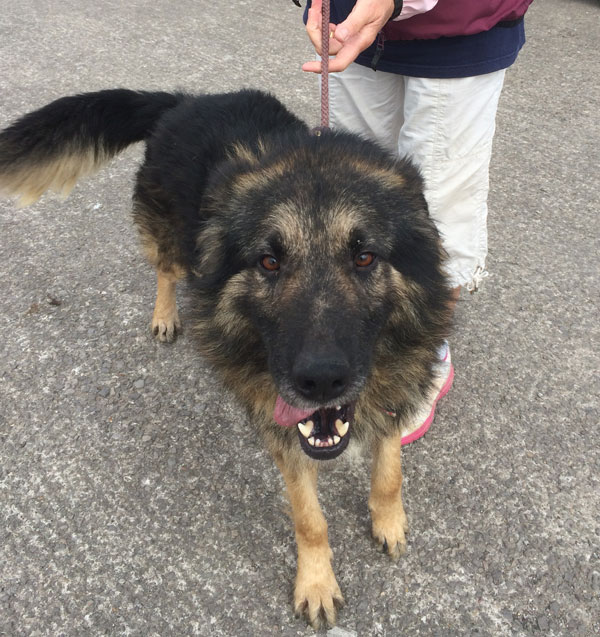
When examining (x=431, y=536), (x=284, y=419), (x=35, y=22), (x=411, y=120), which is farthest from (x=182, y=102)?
(x=35, y=22)

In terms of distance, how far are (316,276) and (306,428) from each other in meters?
0.57

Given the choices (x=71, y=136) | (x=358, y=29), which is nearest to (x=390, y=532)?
(x=358, y=29)

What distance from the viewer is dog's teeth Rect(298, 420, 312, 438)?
2053mm

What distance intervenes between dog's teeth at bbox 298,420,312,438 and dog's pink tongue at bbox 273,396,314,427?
26 millimetres

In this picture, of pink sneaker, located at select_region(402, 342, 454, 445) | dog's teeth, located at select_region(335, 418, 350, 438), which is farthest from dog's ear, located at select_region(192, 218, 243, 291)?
pink sneaker, located at select_region(402, 342, 454, 445)

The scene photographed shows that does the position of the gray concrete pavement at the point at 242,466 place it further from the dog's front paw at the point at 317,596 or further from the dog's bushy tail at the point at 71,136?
the dog's bushy tail at the point at 71,136

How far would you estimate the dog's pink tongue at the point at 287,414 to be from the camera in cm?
207

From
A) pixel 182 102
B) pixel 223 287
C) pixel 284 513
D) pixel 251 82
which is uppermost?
pixel 182 102

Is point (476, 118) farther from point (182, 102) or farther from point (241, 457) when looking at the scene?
point (241, 457)

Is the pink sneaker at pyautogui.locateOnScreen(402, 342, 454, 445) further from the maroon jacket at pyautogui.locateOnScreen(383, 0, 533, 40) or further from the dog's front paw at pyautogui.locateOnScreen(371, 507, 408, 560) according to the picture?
the maroon jacket at pyautogui.locateOnScreen(383, 0, 533, 40)

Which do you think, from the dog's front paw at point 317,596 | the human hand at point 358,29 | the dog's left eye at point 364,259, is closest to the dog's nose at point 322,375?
the dog's left eye at point 364,259

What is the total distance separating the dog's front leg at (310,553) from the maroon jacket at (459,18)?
1.82m

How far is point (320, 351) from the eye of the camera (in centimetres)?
173

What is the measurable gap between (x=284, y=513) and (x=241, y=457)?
0.37m
